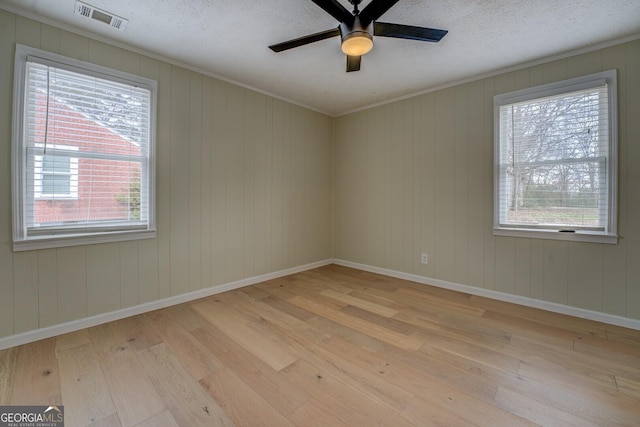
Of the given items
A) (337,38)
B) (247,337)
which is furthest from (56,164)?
(337,38)

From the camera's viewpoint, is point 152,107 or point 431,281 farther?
point 431,281

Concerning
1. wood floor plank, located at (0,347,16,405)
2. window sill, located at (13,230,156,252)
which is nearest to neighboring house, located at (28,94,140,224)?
window sill, located at (13,230,156,252)

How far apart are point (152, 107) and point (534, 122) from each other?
390cm

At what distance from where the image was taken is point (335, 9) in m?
1.65

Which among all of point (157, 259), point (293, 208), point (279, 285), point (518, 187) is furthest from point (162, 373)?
point (518, 187)

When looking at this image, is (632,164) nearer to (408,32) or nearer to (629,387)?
(629,387)

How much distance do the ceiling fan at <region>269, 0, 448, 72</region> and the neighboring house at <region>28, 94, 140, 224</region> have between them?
6.25 ft

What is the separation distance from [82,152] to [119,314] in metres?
1.49

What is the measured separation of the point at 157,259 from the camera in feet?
9.16

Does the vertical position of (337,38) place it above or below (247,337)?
above

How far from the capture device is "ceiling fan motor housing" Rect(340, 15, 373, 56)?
1.73 m

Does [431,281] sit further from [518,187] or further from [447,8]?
[447,8]

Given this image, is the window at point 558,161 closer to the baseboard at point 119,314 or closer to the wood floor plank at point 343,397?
the wood floor plank at point 343,397

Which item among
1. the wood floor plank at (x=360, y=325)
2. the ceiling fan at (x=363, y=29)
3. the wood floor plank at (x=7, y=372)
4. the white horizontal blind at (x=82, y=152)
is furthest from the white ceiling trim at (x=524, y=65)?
the wood floor plank at (x=7, y=372)
